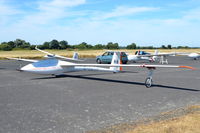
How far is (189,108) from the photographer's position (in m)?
7.29

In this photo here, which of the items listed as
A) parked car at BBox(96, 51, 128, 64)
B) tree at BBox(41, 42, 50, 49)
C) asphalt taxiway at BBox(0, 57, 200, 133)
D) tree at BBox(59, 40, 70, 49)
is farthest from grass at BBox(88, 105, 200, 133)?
tree at BBox(59, 40, 70, 49)

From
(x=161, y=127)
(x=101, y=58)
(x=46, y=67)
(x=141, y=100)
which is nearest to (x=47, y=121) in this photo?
(x=161, y=127)

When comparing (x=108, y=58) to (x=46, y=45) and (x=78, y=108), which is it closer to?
→ (x=78, y=108)

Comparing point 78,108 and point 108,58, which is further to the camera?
point 108,58

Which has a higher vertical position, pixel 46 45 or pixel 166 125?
pixel 46 45

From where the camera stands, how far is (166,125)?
5.39 m

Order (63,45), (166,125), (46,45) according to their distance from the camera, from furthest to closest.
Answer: (63,45) → (46,45) → (166,125)

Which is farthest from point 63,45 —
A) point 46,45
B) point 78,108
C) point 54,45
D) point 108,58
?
point 78,108

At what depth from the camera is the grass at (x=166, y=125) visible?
16.5 feet

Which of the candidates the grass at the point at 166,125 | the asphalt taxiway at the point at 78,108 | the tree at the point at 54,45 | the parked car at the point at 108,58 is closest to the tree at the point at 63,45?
the tree at the point at 54,45

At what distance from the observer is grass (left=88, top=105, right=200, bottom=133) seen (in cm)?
504

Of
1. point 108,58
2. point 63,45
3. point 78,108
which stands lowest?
point 78,108

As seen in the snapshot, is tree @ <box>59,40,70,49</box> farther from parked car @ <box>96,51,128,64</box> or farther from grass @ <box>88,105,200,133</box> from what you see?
grass @ <box>88,105,200,133</box>

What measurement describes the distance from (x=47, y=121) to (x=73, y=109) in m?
1.43
